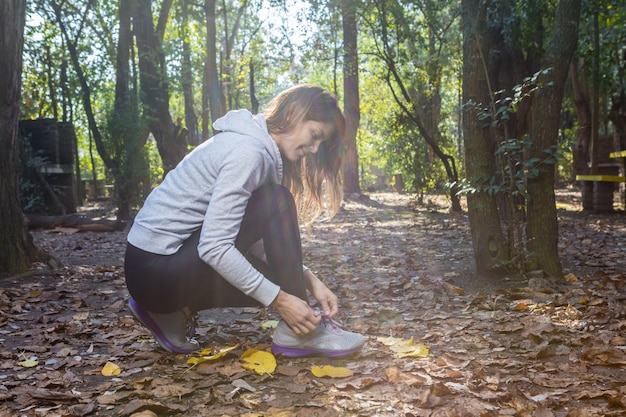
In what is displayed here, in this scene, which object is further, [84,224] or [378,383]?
[84,224]

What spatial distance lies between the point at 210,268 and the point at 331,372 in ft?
2.23

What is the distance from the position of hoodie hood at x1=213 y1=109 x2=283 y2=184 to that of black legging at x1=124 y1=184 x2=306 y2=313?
0.16m

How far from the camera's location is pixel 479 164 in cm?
427

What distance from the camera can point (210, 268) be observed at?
256cm

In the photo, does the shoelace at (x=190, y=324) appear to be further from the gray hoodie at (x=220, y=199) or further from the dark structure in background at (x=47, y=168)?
the dark structure in background at (x=47, y=168)

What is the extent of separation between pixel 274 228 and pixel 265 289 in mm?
314

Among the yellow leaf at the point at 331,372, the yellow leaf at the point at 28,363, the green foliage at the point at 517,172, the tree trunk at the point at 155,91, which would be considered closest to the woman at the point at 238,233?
the yellow leaf at the point at 331,372

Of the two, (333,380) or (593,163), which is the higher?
(593,163)

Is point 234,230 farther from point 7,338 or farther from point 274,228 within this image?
point 7,338

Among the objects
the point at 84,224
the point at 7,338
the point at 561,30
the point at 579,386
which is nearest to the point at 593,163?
the point at 561,30

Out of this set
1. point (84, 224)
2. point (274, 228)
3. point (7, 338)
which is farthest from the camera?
point (84, 224)

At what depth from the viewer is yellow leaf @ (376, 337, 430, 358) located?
2774 millimetres

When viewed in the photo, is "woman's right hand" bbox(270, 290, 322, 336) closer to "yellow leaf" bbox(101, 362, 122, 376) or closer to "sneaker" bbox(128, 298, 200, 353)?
"sneaker" bbox(128, 298, 200, 353)

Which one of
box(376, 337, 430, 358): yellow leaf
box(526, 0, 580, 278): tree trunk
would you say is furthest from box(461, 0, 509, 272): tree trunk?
box(376, 337, 430, 358): yellow leaf
